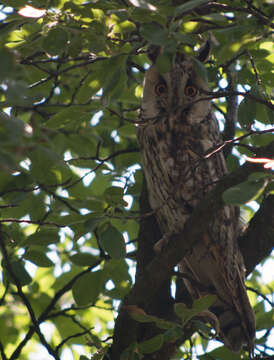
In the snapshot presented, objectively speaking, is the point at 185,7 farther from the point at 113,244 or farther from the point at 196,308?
the point at 196,308

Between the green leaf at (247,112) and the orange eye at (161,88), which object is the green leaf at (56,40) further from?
the orange eye at (161,88)

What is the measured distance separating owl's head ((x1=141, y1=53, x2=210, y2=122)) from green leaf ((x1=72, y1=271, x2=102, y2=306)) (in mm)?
818

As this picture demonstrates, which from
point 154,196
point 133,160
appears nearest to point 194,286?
point 154,196

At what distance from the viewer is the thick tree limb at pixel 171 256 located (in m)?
1.55

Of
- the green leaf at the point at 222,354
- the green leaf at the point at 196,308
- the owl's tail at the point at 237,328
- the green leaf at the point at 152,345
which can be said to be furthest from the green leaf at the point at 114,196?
the owl's tail at the point at 237,328

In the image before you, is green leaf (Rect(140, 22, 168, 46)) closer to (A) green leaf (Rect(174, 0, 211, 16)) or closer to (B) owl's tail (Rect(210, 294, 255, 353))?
(A) green leaf (Rect(174, 0, 211, 16))

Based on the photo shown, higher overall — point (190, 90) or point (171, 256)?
point (190, 90)

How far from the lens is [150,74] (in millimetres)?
2494

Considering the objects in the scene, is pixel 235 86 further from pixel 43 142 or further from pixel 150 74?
pixel 43 142

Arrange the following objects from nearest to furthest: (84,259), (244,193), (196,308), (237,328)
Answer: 1. (244,193)
2. (196,308)
3. (84,259)
4. (237,328)

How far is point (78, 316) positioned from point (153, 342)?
152 centimetres

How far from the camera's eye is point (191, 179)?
237 centimetres

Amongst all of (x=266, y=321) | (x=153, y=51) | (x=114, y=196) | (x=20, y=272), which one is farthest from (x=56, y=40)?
(x=266, y=321)

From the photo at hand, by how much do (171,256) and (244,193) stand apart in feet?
2.26
